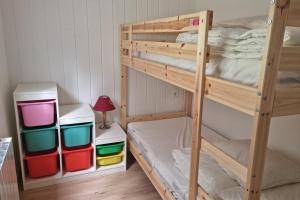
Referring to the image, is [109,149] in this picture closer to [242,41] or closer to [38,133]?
[38,133]

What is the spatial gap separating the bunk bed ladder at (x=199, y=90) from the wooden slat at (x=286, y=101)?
0.40 meters

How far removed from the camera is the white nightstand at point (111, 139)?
2601 mm

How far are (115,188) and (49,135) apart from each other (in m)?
0.84

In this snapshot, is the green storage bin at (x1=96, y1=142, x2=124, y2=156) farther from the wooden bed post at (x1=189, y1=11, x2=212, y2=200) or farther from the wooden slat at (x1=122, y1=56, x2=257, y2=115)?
the wooden bed post at (x1=189, y1=11, x2=212, y2=200)

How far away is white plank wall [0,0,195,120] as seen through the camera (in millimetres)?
2469

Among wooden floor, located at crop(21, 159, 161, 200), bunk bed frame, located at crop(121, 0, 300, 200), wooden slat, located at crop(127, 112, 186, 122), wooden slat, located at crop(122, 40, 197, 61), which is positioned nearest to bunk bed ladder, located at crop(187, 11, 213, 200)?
bunk bed frame, located at crop(121, 0, 300, 200)

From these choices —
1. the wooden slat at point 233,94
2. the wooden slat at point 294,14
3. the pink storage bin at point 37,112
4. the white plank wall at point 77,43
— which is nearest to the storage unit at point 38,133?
the pink storage bin at point 37,112

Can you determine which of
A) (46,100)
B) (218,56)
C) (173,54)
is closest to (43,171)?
(46,100)

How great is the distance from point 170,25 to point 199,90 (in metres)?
0.60

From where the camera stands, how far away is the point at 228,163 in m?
1.11

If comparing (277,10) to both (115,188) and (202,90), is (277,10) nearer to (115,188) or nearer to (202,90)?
(202,90)

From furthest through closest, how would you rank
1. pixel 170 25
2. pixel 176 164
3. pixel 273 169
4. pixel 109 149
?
pixel 109 149 → pixel 176 164 → pixel 170 25 → pixel 273 169

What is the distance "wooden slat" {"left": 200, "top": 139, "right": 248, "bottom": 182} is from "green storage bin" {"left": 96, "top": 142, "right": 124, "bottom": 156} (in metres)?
1.54

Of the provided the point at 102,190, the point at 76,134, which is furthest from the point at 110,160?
the point at 76,134
